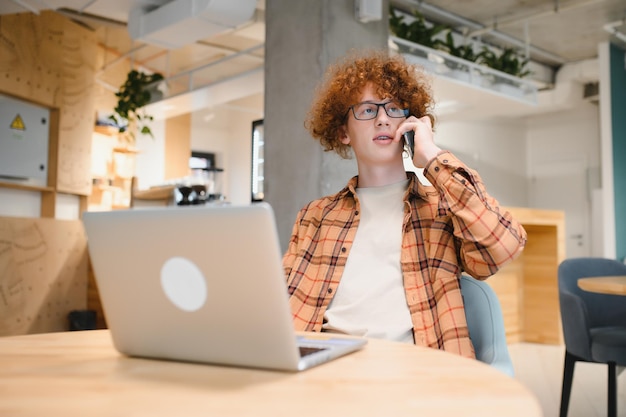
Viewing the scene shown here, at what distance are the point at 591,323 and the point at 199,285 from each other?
2519 millimetres

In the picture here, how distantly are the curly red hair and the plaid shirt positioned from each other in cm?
30

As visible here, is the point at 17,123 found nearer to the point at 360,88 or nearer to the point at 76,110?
Answer: the point at 76,110

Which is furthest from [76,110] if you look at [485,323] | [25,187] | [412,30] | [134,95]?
[485,323]

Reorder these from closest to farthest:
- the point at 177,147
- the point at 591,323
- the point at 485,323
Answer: the point at 485,323 < the point at 591,323 < the point at 177,147

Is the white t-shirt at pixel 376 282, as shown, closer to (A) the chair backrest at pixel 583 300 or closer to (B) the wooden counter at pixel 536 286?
(A) the chair backrest at pixel 583 300

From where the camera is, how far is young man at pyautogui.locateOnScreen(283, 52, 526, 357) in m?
1.40

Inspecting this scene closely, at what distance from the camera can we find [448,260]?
1487 mm

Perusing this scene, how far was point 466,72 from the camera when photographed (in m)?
6.15

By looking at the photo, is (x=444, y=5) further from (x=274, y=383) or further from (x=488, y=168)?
(x=274, y=383)

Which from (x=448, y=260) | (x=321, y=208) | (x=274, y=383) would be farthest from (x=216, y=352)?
(x=321, y=208)

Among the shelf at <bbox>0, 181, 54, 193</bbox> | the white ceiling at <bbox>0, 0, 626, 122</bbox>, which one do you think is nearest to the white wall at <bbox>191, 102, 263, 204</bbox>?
the white ceiling at <bbox>0, 0, 626, 122</bbox>

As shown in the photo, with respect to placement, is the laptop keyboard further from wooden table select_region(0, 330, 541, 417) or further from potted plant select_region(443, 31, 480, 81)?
potted plant select_region(443, 31, 480, 81)

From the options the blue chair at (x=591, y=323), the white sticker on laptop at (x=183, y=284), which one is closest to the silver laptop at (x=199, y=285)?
the white sticker on laptop at (x=183, y=284)

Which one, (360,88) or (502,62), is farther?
(502,62)
